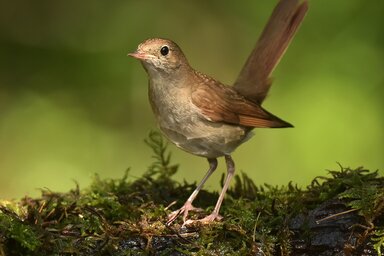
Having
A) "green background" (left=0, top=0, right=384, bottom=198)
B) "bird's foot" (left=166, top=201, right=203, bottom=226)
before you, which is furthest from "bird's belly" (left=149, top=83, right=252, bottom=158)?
"green background" (left=0, top=0, right=384, bottom=198)

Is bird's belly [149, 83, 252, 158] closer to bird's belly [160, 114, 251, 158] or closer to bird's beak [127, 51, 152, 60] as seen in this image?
bird's belly [160, 114, 251, 158]

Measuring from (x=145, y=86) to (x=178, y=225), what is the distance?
500 centimetres

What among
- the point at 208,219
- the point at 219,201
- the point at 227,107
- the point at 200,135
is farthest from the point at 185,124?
the point at 208,219

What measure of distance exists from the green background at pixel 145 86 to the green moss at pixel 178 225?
3112 millimetres

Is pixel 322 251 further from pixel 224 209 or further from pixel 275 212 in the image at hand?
pixel 224 209

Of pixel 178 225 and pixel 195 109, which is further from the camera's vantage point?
pixel 195 109

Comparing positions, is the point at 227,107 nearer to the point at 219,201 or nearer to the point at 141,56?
the point at 141,56

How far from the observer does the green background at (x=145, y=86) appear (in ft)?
23.5

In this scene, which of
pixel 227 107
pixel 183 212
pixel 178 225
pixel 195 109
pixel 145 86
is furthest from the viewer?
pixel 145 86

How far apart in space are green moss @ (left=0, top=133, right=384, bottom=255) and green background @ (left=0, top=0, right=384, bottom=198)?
3.11 meters

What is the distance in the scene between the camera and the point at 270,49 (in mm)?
5141

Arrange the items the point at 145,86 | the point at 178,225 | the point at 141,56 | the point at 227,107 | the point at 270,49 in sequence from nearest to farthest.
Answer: the point at 178,225 → the point at 141,56 → the point at 227,107 → the point at 270,49 → the point at 145,86

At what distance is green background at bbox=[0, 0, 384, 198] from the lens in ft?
23.5

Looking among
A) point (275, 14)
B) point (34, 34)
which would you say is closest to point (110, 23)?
point (34, 34)
